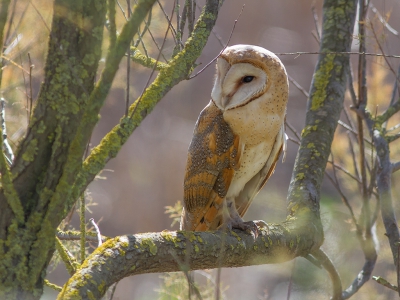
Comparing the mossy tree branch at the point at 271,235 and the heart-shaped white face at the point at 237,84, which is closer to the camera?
the mossy tree branch at the point at 271,235

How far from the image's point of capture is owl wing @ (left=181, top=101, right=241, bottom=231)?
7.31ft

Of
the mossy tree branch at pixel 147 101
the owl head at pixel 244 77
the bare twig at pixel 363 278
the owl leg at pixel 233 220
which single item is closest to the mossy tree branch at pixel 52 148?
the mossy tree branch at pixel 147 101

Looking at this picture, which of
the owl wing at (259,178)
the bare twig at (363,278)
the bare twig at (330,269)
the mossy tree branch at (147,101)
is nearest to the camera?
the mossy tree branch at (147,101)

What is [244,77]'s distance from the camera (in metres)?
2.23

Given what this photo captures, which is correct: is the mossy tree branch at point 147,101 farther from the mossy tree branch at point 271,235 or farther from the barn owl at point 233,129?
the barn owl at point 233,129

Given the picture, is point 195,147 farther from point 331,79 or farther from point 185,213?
point 331,79

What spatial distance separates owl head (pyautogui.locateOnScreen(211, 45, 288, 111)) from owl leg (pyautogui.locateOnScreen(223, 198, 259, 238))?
0.45 metres

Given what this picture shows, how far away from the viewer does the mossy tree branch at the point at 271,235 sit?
1.17 metres

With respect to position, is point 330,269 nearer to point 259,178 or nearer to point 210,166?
point 259,178

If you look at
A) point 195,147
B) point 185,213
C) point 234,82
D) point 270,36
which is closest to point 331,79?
point 234,82

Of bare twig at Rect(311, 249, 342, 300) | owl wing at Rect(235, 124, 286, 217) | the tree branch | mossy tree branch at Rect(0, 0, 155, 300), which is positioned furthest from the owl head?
A: mossy tree branch at Rect(0, 0, 155, 300)

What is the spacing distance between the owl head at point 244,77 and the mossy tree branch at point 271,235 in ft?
1.01

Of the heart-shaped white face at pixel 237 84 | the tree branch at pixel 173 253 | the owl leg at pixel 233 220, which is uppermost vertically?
the heart-shaped white face at pixel 237 84

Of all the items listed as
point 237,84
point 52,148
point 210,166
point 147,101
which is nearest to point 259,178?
point 210,166
